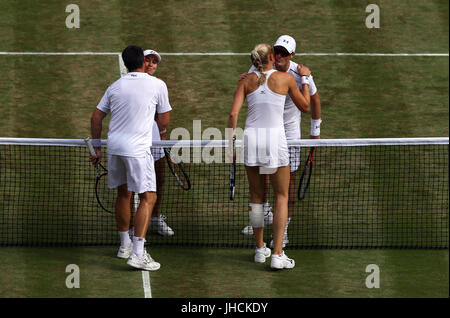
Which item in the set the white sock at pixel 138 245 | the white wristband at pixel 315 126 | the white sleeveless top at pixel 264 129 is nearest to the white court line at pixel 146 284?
the white sock at pixel 138 245

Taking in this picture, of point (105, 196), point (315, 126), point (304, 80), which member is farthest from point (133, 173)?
point (105, 196)

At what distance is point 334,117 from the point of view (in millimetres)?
16969

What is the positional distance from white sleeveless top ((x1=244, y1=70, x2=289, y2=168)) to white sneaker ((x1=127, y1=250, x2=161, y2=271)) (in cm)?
158

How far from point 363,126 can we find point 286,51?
4898 mm

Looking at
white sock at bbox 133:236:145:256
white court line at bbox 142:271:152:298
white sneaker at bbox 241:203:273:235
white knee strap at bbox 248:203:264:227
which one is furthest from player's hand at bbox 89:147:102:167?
white sneaker at bbox 241:203:273:235

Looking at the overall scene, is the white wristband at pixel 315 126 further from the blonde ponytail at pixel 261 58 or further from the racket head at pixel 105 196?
the racket head at pixel 105 196

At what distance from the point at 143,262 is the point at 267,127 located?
6.82 ft

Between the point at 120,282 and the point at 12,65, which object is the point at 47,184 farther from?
the point at 12,65

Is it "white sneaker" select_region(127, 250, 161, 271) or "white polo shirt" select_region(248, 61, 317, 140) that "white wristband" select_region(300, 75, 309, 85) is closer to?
"white polo shirt" select_region(248, 61, 317, 140)

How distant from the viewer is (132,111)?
1160 centimetres

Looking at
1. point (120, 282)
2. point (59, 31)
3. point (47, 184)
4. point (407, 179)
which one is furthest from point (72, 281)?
point (59, 31)

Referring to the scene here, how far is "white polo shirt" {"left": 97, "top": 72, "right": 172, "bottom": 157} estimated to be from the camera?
1160 cm

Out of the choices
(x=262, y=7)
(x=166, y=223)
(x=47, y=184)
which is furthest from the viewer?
(x=262, y=7)

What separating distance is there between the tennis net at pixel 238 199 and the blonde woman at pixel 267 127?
69 centimetres
